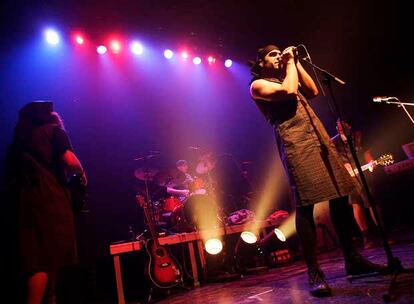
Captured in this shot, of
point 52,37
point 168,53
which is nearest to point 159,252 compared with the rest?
point 52,37

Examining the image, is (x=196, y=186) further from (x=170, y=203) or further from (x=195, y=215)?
(x=195, y=215)

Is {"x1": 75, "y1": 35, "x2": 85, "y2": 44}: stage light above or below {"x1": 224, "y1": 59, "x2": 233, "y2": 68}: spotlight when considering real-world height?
below

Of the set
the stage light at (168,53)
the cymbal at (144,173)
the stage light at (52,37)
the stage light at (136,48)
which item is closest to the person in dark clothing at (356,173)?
the cymbal at (144,173)

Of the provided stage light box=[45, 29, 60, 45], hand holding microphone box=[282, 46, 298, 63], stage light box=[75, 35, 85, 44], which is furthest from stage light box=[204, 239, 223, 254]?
stage light box=[45, 29, 60, 45]

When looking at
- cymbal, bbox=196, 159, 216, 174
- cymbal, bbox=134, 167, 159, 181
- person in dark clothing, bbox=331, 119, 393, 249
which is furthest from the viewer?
cymbal, bbox=196, 159, 216, 174

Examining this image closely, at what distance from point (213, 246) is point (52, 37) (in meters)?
5.20

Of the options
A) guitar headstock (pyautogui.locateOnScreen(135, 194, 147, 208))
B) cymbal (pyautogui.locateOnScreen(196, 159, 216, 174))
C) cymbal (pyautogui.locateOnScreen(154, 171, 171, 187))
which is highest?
cymbal (pyautogui.locateOnScreen(196, 159, 216, 174))

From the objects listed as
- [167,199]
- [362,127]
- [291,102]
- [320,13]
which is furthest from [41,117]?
[362,127]

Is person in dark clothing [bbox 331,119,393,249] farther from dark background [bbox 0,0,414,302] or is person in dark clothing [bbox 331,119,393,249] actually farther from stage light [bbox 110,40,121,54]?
stage light [bbox 110,40,121,54]

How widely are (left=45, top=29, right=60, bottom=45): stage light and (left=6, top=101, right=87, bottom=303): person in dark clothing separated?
15.2 feet

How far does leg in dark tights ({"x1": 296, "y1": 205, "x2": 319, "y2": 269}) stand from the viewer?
2.50m

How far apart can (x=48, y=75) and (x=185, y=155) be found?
12.0 ft

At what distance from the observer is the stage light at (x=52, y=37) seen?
6.41m

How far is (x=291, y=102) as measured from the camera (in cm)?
273
